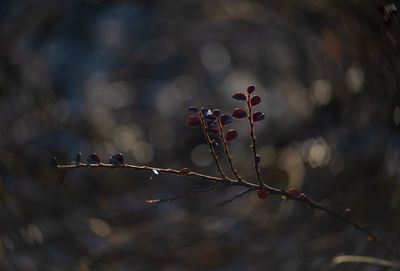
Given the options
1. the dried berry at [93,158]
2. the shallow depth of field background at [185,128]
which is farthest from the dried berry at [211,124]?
the shallow depth of field background at [185,128]

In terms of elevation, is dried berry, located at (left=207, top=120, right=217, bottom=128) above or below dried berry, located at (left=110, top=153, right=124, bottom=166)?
above

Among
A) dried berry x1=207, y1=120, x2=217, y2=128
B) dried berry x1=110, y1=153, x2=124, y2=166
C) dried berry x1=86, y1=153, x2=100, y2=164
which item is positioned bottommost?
dried berry x1=110, y1=153, x2=124, y2=166

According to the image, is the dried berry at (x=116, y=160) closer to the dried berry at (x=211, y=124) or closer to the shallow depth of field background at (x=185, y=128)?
the dried berry at (x=211, y=124)

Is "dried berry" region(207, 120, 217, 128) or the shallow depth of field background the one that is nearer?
"dried berry" region(207, 120, 217, 128)

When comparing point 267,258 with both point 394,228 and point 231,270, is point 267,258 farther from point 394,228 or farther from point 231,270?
point 394,228

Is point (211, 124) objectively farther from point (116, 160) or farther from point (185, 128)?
point (185, 128)

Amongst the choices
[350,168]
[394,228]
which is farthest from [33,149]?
[394,228]

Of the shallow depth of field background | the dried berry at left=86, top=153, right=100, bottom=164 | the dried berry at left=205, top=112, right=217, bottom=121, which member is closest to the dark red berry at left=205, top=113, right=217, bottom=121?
the dried berry at left=205, top=112, right=217, bottom=121

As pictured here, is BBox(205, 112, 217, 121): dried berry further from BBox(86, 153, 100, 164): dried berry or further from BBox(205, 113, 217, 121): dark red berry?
BBox(86, 153, 100, 164): dried berry
